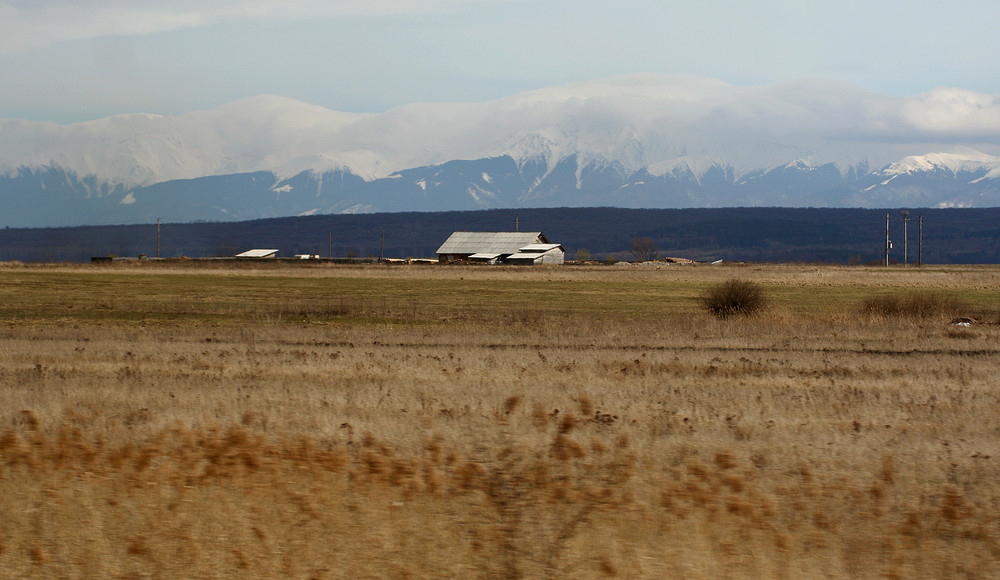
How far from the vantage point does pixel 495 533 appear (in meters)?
8.69

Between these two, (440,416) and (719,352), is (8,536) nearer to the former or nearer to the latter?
(440,416)

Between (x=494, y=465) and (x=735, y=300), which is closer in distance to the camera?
(x=494, y=465)

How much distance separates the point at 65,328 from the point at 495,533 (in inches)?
1091

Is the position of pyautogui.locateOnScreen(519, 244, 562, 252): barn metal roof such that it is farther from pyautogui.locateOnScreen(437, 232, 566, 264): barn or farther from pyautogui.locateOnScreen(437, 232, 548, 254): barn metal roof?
pyautogui.locateOnScreen(437, 232, 548, 254): barn metal roof

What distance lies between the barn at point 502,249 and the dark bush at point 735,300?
113344 millimetres

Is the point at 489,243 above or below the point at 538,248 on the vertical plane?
above

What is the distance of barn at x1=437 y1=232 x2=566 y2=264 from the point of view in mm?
160000

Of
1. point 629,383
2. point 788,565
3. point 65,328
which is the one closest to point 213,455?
point 788,565

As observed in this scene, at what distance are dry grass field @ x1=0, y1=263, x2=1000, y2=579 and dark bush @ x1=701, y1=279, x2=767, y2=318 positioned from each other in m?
16.0

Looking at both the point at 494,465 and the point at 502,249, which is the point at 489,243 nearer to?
the point at 502,249

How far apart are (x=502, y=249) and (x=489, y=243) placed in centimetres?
508

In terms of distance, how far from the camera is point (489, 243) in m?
177

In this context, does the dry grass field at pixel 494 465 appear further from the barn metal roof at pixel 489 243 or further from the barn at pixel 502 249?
the barn metal roof at pixel 489 243

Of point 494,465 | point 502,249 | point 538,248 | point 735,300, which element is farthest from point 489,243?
point 494,465
